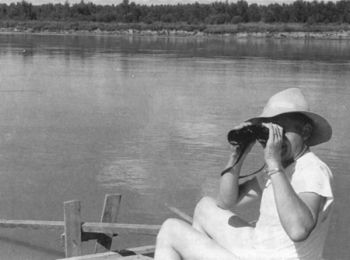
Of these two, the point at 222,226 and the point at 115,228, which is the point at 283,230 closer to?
the point at 222,226

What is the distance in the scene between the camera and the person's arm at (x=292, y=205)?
2912 millimetres

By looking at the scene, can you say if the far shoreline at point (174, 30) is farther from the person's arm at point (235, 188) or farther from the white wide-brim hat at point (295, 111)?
the white wide-brim hat at point (295, 111)

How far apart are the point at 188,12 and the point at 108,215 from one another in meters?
121

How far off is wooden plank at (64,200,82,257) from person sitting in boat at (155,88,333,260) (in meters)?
1.69

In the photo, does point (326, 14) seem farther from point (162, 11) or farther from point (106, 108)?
point (106, 108)

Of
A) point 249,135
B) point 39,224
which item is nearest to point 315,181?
point 249,135

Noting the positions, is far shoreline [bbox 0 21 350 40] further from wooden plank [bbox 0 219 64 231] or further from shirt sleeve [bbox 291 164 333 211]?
shirt sleeve [bbox 291 164 333 211]

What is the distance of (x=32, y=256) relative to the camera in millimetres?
6059

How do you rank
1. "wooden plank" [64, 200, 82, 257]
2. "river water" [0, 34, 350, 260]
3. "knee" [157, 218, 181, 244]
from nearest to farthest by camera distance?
"knee" [157, 218, 181, 244] < "wooden plank" [64, 200, 82, 257] < "river water" [0, 34, 350, 260]

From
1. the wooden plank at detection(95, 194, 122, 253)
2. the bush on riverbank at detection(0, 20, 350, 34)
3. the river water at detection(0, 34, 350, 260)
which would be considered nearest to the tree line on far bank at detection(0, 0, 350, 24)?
the bush on riverbank at detection(0, 20, 350, 34)

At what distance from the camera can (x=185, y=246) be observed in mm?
3389

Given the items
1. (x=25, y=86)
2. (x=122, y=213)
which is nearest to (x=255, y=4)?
(x=25, y=86)

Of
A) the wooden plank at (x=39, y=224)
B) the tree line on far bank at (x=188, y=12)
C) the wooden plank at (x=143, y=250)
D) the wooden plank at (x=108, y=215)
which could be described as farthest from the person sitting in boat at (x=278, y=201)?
the tree line on far bank at (x=188, y=12)

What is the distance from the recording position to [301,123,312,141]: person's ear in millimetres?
3326
